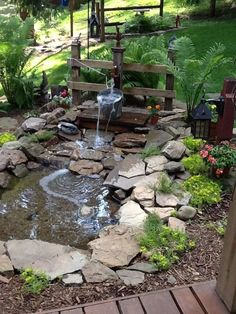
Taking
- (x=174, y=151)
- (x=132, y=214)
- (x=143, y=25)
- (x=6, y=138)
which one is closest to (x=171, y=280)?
(x=132, y=214)

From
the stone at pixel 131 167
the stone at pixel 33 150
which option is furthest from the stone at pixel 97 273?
the stone at pixel 33 150

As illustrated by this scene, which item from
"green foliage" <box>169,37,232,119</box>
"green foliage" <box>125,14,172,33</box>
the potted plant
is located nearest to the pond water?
the potted plant

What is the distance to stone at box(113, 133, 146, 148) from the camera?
5266mm

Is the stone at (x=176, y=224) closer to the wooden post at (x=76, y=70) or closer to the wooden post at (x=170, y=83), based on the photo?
the wooden post at (x=170, y=83)

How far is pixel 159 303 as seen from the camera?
253 cm

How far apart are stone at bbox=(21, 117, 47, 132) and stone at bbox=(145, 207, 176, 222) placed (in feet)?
8.00

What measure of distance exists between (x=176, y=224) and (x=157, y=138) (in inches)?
72.1

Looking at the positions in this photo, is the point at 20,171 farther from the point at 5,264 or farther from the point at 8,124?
the point at 5,264

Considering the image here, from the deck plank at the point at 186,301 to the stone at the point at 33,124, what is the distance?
11.9 feet

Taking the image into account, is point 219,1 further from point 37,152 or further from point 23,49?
point 37,152

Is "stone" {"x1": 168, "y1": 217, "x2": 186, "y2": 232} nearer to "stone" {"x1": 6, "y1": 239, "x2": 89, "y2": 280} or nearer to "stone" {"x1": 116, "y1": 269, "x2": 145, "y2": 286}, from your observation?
"stone" {"x1": 116, "y1": 269, "x2": 145, "y2": 286}

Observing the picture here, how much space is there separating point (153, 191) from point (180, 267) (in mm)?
1138

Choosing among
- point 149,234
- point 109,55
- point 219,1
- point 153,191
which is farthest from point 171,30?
point 149,234

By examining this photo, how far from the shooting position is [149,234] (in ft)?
11.2
